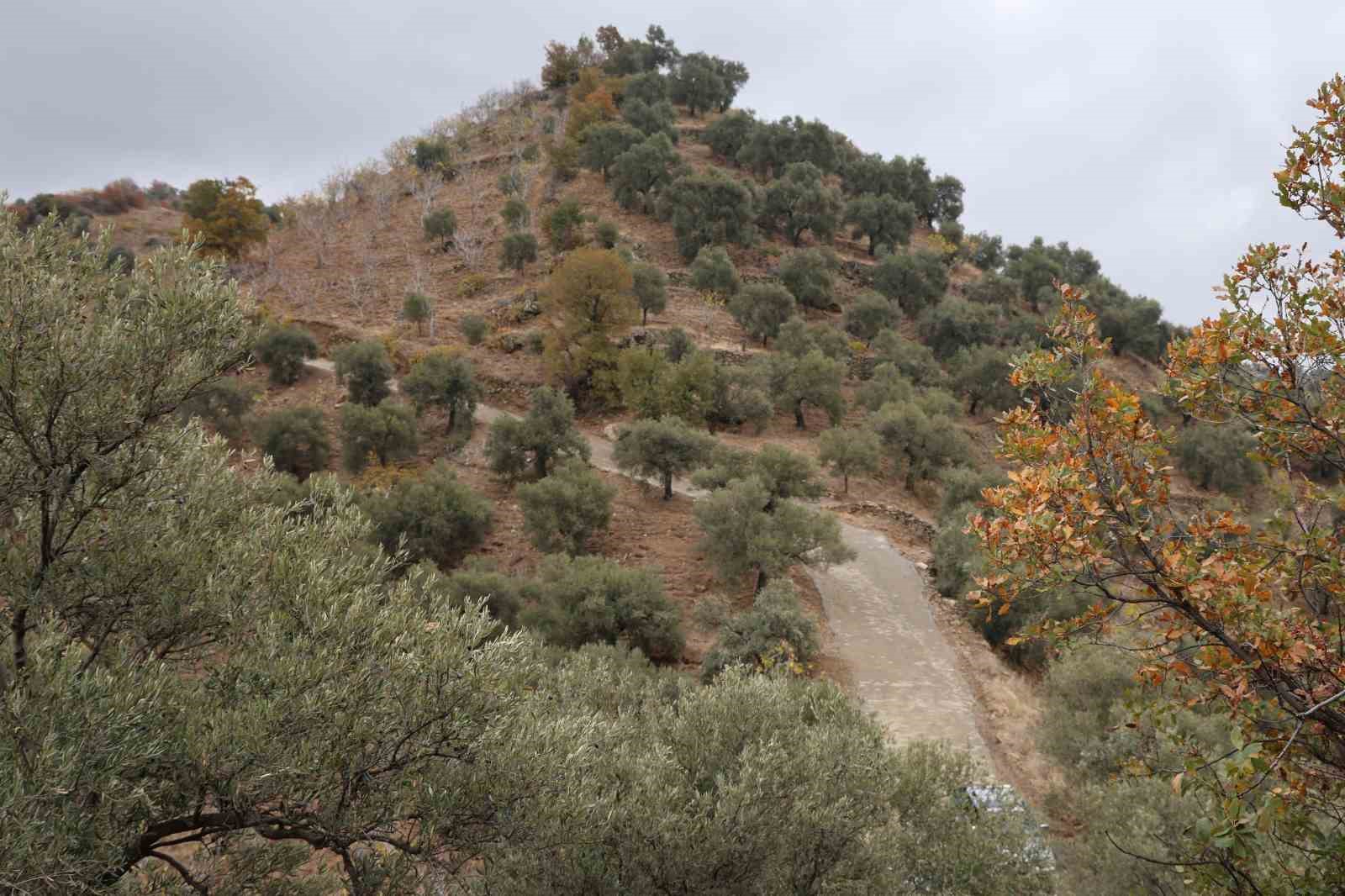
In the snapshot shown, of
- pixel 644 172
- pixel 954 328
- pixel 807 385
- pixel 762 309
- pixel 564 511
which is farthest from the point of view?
pixel 644 172

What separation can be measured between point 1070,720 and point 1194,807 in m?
4.56

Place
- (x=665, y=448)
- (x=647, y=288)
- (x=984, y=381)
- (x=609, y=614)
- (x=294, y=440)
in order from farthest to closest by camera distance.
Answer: (x=984, y=381)
(x=647, y=288)
(x=294, y=440)
(x=665, y=448)
(x=609, y=614)

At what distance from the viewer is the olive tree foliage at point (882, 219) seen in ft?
200

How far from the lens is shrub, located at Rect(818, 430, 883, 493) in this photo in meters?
30.4

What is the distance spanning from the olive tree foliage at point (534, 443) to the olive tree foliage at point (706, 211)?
1061 inches

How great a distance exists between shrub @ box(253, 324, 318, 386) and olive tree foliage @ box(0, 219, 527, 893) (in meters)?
33.3

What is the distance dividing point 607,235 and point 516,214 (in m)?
7.45

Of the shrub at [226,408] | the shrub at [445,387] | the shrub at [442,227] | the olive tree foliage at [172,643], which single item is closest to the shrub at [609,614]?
the olive tree foliage at [172,643]

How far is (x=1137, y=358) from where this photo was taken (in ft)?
186

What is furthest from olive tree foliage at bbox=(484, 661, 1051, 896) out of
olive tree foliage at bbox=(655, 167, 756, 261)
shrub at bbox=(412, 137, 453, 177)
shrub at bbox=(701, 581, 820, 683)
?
shrub at bbox=(412, 137, 453, 177)

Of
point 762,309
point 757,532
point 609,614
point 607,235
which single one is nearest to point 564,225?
point 607,235

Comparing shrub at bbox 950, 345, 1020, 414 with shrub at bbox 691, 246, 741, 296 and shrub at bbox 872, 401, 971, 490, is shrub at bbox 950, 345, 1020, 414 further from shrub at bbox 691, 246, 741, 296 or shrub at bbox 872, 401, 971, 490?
shrub at bbox 691, 246, 741, 296

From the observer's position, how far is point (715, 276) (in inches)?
1905

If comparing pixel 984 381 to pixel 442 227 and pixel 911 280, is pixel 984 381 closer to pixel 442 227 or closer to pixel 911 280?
pixel 911 280
